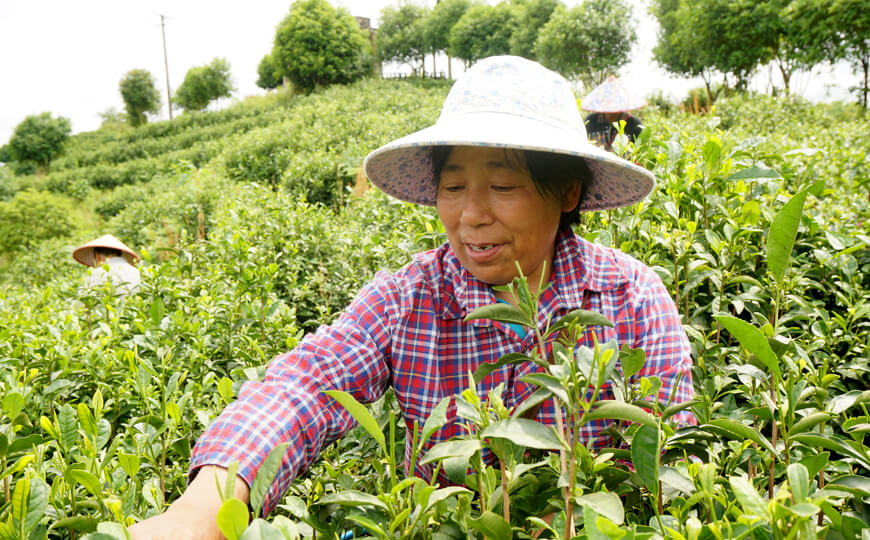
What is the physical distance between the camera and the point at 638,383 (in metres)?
1.00

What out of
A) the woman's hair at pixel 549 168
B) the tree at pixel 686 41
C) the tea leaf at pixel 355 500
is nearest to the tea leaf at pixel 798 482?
the tea leaf at pixel 355 500

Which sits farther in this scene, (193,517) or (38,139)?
(38,139)

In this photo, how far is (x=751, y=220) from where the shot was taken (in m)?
1.70

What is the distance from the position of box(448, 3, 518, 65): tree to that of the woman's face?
110 ft

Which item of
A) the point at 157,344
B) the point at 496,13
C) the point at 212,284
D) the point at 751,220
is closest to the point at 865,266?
the point at 751,220

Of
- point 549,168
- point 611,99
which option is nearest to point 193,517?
point 549,168

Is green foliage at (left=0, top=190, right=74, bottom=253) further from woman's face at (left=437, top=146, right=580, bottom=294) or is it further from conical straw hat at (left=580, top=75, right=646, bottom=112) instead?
woman's face at (left=437, top=146, right=580, bottom=294)

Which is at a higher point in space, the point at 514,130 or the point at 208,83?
the point at 208,83

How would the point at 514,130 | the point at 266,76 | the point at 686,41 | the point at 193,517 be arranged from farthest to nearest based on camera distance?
the point at 266,76
the point at 686,41
the point at 514,130
the point at 193,517

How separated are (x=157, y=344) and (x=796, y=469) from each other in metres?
1.69

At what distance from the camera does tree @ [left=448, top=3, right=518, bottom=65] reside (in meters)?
33.2

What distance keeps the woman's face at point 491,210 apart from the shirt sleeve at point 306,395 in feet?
0.67

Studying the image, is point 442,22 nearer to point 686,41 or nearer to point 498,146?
point 686,41

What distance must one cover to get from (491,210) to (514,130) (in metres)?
0.17
